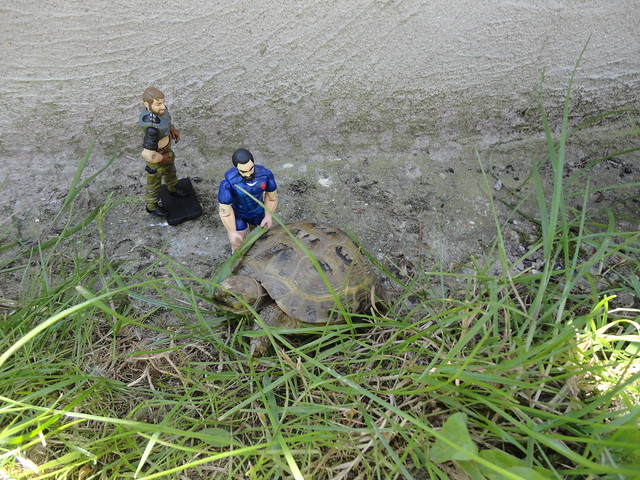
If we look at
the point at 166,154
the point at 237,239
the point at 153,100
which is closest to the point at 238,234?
the point at 237,239

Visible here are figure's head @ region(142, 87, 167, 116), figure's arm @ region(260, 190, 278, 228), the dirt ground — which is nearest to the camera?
figure's head @ region(142, 87, 167, 116)

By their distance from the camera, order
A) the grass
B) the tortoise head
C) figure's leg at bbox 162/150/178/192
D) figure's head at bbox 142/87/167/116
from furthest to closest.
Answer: figure's leg at bbox 162/150/178/192 < figure's head at bbox 142/87/167/116 < the tortoise head < the grass

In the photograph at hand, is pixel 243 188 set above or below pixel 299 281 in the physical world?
above

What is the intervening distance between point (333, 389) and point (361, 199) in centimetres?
102

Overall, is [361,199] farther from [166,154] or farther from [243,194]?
[166,154]

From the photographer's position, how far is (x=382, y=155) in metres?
2.47

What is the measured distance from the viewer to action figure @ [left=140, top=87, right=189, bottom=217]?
1796 mm

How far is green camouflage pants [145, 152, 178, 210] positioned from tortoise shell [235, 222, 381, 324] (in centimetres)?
53

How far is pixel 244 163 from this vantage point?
1701 millimetres

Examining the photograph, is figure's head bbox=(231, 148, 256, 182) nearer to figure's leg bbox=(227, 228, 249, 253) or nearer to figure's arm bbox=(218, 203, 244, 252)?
figure's arm bbox=(218, 203, 244, 252)

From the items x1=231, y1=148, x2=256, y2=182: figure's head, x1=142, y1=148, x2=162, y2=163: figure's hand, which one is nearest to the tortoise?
x1=231, y1=148, x2=256, y2=182: figure's head

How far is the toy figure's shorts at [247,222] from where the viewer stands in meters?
1.94

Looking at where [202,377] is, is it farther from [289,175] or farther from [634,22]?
[634,22]

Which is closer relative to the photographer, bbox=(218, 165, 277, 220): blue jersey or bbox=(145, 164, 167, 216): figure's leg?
bbox=(218, 165, 277, 220): blue jersey
